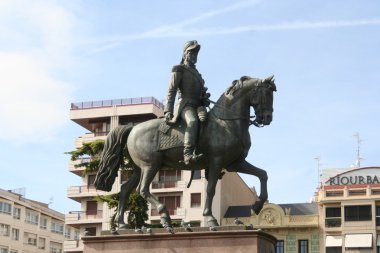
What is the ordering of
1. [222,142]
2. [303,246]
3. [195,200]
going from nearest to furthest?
[222,142] < [303,246] < [195,200]

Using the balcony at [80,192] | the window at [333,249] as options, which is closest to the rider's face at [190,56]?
the window at [333,249]

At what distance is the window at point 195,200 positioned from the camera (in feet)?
247

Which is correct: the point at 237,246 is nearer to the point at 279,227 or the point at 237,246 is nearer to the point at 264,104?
the point at 264,104

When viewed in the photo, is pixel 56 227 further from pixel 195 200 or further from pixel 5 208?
pixel 195 200

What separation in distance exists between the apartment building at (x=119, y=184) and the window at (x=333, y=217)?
10.7m

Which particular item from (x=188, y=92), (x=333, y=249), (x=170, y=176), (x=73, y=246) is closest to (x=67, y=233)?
(x=73, y=246)

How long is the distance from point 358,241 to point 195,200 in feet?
52.4

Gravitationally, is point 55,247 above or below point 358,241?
above

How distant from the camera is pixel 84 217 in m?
78.1

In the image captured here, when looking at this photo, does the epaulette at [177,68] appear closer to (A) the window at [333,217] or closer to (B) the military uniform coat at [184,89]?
(B) the military uniform coat at [184,89]

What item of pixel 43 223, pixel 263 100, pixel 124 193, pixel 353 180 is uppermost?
pixel 353 180

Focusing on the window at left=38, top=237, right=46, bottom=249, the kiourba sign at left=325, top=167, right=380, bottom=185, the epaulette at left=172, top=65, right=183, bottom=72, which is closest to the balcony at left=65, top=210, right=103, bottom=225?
the kiourba sign at left=325, top=167, right=380, bottom=185

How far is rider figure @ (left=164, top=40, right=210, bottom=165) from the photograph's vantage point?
746 inches

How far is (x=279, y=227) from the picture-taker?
73188mm
